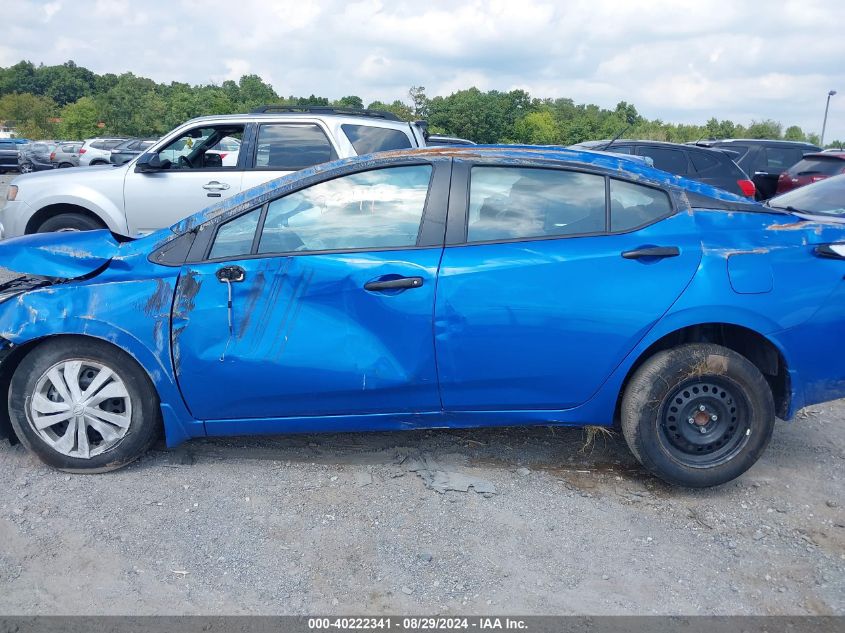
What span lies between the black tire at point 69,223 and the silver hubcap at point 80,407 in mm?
4210

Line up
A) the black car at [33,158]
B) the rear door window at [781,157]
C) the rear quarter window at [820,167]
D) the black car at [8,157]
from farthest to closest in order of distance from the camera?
the black car at [8,157]
the black car at [33,158]
the rear door window at [781,157]
the rear quarter window at [820,167]

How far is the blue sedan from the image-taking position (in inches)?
140

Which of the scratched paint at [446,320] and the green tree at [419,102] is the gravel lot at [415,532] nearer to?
the scratched paint at [446,320]

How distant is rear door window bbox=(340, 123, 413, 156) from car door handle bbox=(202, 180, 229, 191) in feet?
4.28

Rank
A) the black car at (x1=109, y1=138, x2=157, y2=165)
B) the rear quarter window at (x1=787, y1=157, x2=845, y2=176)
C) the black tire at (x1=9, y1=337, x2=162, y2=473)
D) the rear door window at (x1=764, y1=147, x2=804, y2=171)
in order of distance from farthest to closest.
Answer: the black car at (x1=109, y1=138, x2=157, y2=165), the rear door window at (x1=764, y1=147, x2=804, y2=171), the rear quarter window at (x1=787, y1=157, x2=845, y2=176), the black tire at (x1=9, y1=337, x2=162, y2=473)

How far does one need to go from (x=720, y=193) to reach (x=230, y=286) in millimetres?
2485

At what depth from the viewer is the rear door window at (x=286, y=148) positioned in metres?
7.48

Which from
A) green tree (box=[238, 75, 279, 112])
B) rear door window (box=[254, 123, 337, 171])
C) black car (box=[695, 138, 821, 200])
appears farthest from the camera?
green tree (box=[238, 75, 279, 112])

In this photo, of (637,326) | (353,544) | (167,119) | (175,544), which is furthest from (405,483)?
(167,119)

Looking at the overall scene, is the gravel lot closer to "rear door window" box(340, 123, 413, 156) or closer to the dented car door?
the dented car door

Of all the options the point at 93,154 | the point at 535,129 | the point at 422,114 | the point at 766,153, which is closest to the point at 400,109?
the point at 422,114

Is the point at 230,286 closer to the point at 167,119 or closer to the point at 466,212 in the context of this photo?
the point at 466,212

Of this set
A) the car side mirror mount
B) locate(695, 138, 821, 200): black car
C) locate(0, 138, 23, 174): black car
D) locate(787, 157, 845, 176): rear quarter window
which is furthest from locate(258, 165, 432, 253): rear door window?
locate(0, 138, 23, 174): black car

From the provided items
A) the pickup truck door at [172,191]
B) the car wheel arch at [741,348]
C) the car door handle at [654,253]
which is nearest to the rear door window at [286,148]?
the pickup truck door at [172,191]
